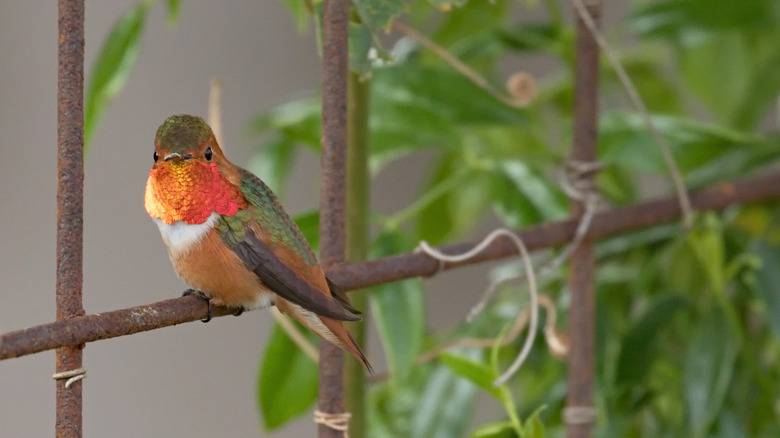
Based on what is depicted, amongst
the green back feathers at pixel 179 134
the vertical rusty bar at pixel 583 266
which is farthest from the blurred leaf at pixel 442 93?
the green back feathers at pixel 179 134

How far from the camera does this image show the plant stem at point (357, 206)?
72 centimetres

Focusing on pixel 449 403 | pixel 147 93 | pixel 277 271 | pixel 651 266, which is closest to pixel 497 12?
pixel 651 266

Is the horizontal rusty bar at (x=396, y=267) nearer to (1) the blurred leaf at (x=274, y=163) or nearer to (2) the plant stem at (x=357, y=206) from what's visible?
(2) the plant stem at (x=357, y=206)

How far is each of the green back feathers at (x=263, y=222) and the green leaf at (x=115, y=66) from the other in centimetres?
35

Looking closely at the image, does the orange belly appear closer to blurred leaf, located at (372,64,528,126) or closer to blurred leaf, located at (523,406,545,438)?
blurred leaf, located at (523,406,545,438)

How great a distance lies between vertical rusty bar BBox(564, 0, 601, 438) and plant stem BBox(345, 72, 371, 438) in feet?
0.56

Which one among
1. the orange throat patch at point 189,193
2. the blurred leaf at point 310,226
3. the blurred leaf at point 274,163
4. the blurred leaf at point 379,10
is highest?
the blurred leaf at point 379,10

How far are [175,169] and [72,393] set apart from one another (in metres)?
0.11

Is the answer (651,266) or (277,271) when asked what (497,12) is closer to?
(651,266)

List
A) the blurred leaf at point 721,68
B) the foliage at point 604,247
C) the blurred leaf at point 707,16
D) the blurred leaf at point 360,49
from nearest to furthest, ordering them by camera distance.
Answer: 1. the blurred leaf at point 360,49
2. the foliage at point 604,247
3. the blurred leaf at point 707,16
4. the blurred leaf at point 721,68

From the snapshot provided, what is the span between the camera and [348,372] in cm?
72

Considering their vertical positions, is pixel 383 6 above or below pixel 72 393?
above

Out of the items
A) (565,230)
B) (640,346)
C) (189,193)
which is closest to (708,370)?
(640,346)

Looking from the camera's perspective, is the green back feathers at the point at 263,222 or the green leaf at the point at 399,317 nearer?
the green back feathers at the point at 263,222
